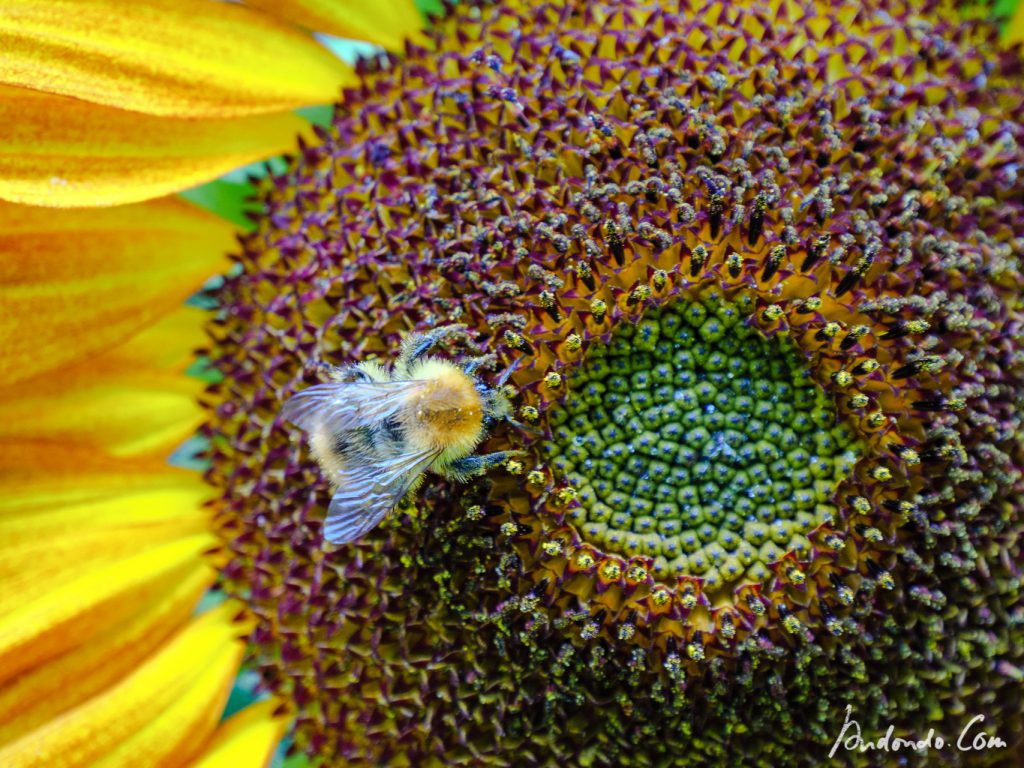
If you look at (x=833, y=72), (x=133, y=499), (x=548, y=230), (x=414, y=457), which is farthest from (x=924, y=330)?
(x=133, y=499)

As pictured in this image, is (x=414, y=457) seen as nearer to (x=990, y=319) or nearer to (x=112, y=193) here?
(x=112, y=193)

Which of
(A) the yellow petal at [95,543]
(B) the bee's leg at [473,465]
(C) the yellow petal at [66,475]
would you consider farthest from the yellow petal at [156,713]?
(B) the bee's leg at [473,465]

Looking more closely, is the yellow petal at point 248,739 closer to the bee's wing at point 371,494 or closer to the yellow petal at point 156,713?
the yellow petal at point 156,713

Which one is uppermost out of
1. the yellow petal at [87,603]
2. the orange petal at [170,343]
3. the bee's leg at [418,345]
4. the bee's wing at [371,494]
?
the bee's leg at [418,345]

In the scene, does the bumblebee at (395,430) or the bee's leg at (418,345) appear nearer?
the bumblebee at (395,430)

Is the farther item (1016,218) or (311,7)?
(311,7)

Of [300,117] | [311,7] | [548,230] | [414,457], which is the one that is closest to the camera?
[414,457]

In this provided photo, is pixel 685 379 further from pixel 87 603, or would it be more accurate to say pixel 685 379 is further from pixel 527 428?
pixel 87 603

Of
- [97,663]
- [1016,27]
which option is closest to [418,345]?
[97,663]
